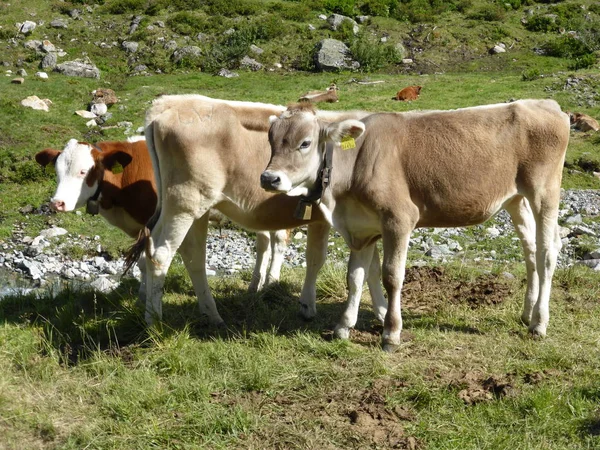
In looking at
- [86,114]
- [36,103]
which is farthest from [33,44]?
[86,114]

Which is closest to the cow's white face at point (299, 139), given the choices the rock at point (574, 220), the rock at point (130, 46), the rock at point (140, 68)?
the rock at point (574, 220)

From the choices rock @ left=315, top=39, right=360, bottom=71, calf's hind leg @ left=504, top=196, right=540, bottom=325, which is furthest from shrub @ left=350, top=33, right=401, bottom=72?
calf's hind leg @ left=504, top=196, right=540, bottom=325

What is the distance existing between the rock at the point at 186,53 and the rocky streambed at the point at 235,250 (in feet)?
58.5

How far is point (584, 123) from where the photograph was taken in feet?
63.2

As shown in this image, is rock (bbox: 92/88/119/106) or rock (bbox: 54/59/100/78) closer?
rock (bbox: 92/88/119/106)

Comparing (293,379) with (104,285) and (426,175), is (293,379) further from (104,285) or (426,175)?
(104,285)

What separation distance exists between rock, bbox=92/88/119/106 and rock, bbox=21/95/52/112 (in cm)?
128

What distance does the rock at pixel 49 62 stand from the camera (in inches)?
1069

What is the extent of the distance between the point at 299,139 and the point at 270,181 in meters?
0.57

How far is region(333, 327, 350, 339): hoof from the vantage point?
289 inches

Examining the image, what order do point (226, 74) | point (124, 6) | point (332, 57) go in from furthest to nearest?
point (124, 6), point (332, 57), point (226, 74)

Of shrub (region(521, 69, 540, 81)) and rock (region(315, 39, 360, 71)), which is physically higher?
shrub (region(521, 69, 540, 81))

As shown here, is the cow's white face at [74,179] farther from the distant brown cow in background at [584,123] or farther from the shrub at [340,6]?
the shrub at [340,6]

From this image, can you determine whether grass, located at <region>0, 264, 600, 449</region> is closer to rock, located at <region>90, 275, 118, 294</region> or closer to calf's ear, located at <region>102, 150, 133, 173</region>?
rock, located at <region>90, 275, 118, 294</region>
